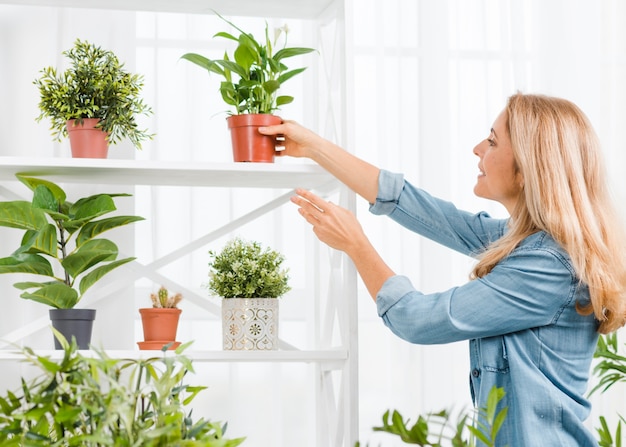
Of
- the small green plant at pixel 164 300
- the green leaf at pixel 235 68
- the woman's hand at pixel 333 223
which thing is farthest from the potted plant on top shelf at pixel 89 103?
the woman's hand at pixel 333 223

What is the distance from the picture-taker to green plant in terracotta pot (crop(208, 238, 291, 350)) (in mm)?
1748

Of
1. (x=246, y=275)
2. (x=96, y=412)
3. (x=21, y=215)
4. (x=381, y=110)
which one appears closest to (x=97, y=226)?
(x=21, y=215)

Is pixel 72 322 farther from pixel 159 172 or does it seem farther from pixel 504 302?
pixel 504 302

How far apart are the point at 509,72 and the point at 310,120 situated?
585 millimetres

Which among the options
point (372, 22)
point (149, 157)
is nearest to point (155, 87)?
point (149, 157)

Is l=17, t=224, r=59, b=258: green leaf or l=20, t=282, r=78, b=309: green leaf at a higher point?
l=17, t=224, r=59, b=258: green leaf

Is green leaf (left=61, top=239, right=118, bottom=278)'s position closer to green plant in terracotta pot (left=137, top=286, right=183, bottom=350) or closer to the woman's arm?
green plant in terracotta pot (left=137, top=286, right=183, bottom=350)

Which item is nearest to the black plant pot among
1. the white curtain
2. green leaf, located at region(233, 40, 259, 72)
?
the white curtain

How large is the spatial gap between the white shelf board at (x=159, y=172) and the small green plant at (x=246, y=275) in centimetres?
16

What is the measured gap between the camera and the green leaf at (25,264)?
1.67 meters

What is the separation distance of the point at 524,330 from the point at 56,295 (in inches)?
36.0

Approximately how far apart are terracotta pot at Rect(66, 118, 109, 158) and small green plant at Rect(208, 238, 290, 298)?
0.35 m

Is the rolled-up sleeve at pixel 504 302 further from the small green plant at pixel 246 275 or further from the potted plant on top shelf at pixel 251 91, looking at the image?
the potted plant on top shelf at pixel 251 91

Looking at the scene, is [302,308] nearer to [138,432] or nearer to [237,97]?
[237,97]
